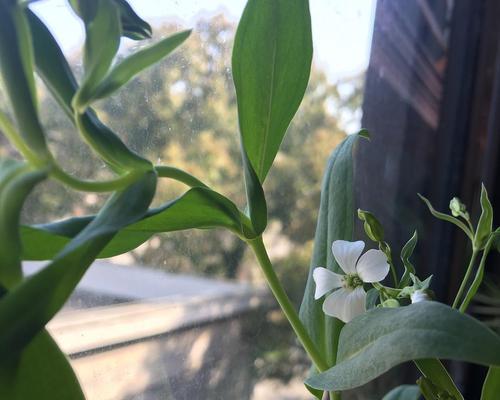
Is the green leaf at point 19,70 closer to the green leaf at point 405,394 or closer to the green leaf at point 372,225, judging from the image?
the green leaf at point 372,225

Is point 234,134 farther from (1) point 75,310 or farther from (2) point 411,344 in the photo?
(2) point 411,344

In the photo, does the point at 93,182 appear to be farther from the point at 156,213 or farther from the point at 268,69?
the point at 268,69

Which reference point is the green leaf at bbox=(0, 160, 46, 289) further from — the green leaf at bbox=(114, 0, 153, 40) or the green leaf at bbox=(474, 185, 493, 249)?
the green leaf at bbox=(474, 185, 493, 249)

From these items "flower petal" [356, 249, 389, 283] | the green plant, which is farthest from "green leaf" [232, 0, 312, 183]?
"flower petal" [356, 249, 389, 283]

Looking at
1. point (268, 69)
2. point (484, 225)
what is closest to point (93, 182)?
point (268, 69)

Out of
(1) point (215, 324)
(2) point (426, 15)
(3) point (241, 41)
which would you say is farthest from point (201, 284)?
→ (2) point (426, 15)

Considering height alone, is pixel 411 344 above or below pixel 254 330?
above
